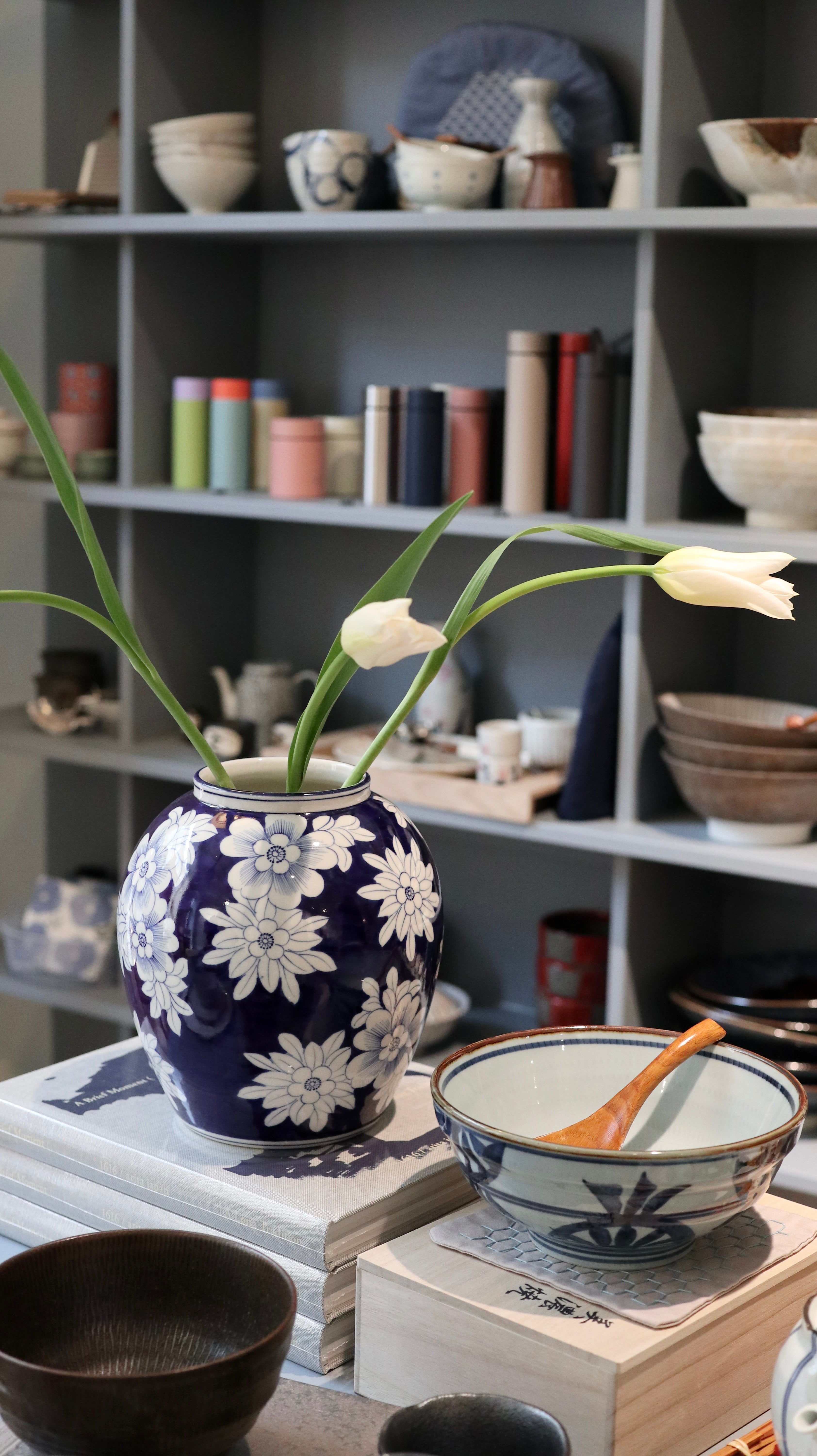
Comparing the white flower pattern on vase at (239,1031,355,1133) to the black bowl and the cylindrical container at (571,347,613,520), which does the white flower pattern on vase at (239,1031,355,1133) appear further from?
the cylindrical container at (571,347,613,520)

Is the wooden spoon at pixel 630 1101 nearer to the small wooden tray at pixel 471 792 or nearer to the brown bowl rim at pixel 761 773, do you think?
the brown bowl rim at pixel 761 773

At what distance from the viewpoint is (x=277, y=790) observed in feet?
3.17

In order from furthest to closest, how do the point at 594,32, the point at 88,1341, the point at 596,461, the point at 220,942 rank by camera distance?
the point at 594,32
the point at 596,461
the point at 220,942
the point at 88,1341

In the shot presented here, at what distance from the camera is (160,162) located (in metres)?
2.31

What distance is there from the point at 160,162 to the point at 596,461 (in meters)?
0.85

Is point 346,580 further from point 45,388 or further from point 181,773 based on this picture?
point 45,388

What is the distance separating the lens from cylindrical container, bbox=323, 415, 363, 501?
229cm

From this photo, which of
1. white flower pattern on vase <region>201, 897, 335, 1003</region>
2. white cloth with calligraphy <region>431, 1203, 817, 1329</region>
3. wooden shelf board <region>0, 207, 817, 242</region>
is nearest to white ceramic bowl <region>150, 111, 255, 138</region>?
wooden shelf board <region>0, 207, 817, 242</region>

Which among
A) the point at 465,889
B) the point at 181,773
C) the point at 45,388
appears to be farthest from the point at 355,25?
the point at 465,889

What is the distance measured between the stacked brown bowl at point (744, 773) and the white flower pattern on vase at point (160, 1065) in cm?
111

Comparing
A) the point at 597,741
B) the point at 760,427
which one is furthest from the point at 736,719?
the point at 760,427

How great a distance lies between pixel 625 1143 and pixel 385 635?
12.5 inches

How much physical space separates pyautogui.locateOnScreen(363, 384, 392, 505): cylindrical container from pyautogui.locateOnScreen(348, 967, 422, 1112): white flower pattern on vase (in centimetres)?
139

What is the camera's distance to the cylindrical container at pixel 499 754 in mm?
2098
